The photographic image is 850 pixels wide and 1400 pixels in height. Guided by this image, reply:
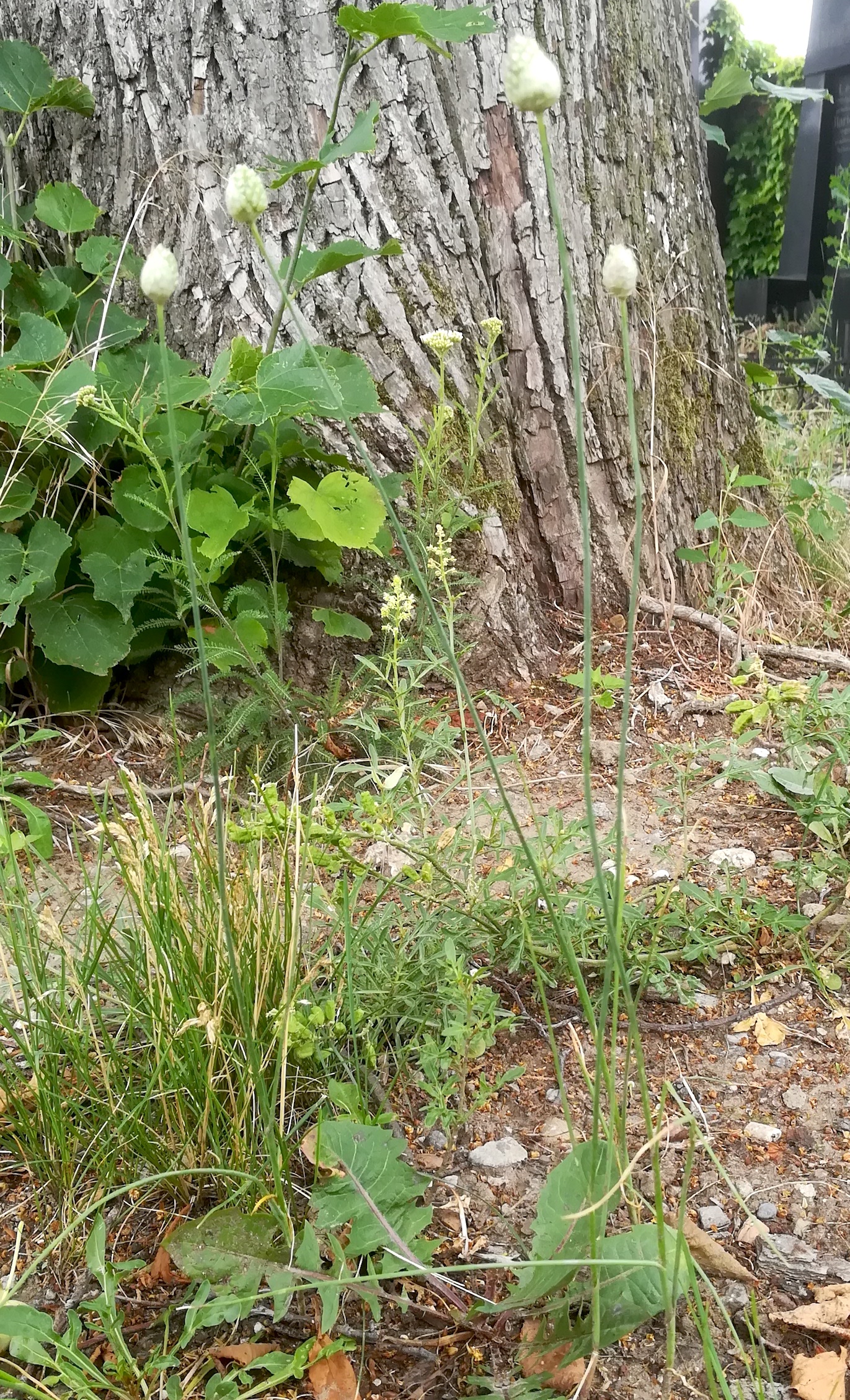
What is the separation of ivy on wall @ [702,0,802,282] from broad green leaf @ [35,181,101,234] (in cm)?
626

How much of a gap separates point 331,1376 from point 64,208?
2.15m

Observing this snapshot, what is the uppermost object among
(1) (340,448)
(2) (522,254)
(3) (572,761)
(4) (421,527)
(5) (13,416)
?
(2) (522,254)

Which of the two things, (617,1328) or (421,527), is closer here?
(617,1328)

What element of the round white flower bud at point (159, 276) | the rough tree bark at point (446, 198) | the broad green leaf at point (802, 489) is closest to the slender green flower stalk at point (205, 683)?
the round white flower bud at point (159, 276)

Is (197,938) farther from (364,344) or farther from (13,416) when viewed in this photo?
(364,344)

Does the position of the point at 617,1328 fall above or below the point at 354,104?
below

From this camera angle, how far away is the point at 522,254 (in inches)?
85.8

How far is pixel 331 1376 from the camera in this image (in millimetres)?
921

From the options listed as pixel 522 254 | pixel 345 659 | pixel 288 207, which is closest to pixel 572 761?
pixel 345 659

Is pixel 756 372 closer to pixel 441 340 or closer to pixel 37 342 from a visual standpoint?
pixel 441 340

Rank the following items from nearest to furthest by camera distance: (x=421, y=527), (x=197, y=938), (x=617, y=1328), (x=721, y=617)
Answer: (x=617, y=1328) → (x=197, y=938) → (x=421, y=527) → (x=721, y=617)

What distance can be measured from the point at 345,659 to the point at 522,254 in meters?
0.99

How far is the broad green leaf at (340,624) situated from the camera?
78.5 inches

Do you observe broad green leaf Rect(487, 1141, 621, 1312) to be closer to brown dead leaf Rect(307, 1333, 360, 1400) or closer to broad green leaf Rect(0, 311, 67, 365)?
brown dead leaf Rect(307, 1333, 360, 1400)
